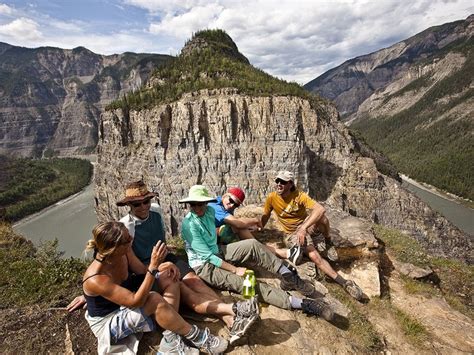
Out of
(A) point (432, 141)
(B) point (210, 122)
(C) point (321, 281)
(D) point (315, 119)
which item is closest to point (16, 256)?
(C) point (321, 281)

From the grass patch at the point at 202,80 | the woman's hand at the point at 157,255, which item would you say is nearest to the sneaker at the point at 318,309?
the woman's hand at the point at 157,255

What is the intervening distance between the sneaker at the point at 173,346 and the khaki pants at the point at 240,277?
60.7 inches

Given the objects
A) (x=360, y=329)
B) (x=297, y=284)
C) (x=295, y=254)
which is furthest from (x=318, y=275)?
(x=360, y=329)

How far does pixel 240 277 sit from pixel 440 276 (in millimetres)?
6049

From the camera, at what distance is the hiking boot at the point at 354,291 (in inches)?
263

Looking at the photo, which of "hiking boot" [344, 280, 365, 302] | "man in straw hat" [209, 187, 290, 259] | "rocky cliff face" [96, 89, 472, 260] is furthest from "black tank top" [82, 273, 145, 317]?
"rocky cliff face" [96, 89, 472, 260]

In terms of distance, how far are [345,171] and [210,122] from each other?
17889mm

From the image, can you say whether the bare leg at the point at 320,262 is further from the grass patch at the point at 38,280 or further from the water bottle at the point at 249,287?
the grass patch at the point at 38,280

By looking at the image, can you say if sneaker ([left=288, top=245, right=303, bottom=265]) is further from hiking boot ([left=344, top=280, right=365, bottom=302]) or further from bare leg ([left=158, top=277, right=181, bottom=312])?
bare leg ([left=158, top=277, right=181, bottom=312])

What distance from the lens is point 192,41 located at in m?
54.3

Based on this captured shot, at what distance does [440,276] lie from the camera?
8664mm

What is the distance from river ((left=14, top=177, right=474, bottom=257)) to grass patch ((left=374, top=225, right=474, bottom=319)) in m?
55.6

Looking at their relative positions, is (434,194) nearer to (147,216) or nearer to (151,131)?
(151,131)

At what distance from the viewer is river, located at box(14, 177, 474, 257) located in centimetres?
6375
